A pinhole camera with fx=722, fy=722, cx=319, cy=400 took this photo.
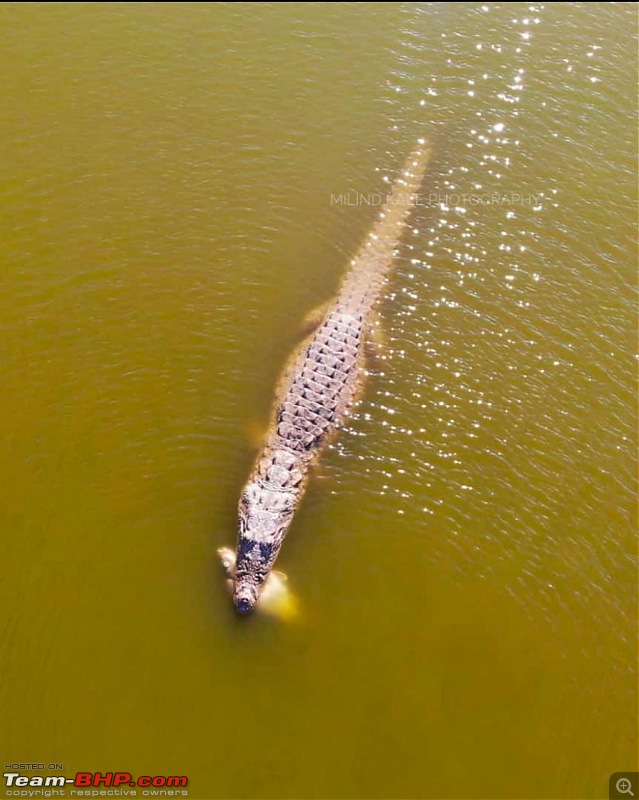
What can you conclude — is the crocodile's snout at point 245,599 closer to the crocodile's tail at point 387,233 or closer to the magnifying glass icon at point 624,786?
the magnifying glass icon at point 624,786

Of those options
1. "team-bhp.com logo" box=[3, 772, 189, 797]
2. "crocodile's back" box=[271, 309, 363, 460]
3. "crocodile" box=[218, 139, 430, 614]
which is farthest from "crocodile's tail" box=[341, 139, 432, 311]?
"team-bhp.com logo" box=[3, 772, 189, 797]

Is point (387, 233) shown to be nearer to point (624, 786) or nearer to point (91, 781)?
point (624, 786)

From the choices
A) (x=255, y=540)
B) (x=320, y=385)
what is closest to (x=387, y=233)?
(x=320, y=385)

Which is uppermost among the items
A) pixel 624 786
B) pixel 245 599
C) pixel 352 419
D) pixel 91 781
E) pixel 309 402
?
pixel 309 402

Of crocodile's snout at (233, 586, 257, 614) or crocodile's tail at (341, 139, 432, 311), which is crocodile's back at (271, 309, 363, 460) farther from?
crocodile's snout at (233, 586, 257, 614)

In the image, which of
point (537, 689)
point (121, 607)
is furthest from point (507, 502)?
point (121, 607)

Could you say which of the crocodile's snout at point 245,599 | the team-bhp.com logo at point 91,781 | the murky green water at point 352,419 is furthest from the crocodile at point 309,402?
the team-bhp.com logo at point 91,781

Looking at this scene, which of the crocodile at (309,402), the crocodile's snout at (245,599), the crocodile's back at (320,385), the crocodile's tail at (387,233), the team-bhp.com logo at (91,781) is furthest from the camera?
the crocodile's tail at (387,233)
